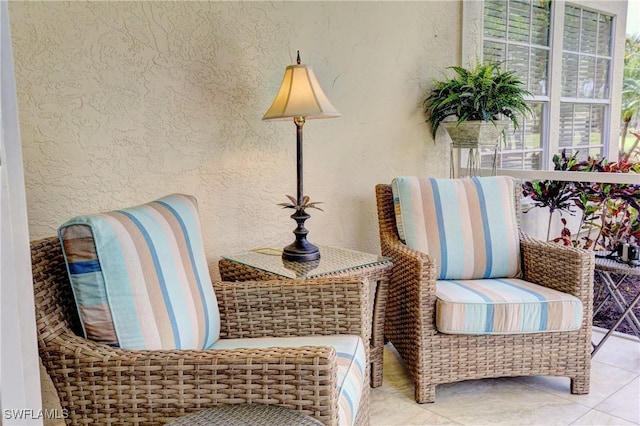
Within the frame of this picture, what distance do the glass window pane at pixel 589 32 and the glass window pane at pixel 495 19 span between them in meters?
0.76

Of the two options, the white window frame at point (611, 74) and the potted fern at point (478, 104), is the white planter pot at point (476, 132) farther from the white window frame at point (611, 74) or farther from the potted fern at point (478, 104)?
the white window frame at point (611, 74)

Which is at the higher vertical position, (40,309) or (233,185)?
(233,185)

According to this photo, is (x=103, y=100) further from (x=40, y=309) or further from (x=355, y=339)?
(x=355, y=339)

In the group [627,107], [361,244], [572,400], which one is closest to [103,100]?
[361,244]

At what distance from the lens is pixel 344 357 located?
60.7 inches

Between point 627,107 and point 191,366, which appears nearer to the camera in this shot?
point 191,366

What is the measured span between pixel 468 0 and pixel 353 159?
4.43 feet

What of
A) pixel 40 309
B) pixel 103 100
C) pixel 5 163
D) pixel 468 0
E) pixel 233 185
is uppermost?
pixel 468 0

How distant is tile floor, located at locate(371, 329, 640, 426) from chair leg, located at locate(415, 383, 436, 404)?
0.02 m

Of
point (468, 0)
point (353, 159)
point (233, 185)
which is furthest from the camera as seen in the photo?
point (468, 0)

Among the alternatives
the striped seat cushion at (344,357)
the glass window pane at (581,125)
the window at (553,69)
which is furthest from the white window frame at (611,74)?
the striped seat cushion at (344,357)

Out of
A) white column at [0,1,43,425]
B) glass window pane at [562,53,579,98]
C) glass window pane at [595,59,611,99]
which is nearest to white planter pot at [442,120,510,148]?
glass window pane at [562,53,579,98]

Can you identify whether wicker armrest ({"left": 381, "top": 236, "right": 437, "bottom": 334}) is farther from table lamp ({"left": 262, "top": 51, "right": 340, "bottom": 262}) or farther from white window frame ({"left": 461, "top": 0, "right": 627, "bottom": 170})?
white window frame ({"left": 461, "top": 0, "right": 627, "bottom": 170})

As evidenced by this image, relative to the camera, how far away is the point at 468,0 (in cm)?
338
